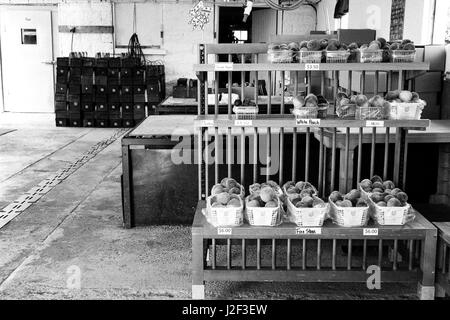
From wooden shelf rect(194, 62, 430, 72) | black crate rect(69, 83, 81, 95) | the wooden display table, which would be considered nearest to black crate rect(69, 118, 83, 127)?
black crate rect(69, 83, 81, 95)

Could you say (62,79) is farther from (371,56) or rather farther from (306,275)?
(306,275)

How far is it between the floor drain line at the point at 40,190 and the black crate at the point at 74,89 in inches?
107

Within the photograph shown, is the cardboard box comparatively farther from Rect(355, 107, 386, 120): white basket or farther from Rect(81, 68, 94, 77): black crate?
Rect(81, 68, 94, 77): black crate

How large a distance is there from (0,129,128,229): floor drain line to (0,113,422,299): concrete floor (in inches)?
3.6

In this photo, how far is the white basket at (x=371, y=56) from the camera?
11.8ft

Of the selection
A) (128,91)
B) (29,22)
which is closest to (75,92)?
(128,91)

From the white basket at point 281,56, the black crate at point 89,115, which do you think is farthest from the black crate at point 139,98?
the white basket at point 281,56

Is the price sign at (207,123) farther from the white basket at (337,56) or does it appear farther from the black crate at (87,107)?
the black crate at (87,107)

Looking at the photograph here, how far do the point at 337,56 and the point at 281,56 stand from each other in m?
0.36

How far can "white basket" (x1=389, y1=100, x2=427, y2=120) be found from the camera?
352 centimetres

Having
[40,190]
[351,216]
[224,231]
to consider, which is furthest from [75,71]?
[351,216]

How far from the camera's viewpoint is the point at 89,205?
5.71 metres

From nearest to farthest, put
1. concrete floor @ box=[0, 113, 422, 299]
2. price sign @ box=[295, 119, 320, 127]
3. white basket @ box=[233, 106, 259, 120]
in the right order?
1. price sign @ box=[295, 119, 320, 127]
2. white basket @ box=[233, 106, 259, 120]
3. concrete floor @ box=[0, 113, 422, 299]

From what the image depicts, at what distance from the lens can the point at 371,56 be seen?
361 cm
